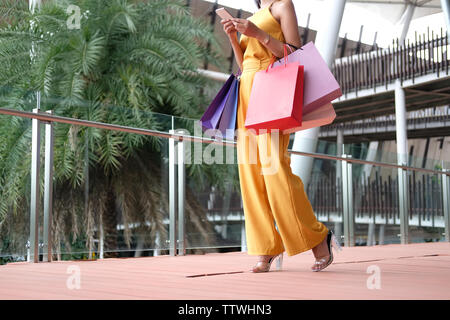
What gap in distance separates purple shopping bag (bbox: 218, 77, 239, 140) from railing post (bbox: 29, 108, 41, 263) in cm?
162

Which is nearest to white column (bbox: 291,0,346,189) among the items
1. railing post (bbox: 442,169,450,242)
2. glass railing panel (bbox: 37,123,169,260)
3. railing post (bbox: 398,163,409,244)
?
railing post (bbox: 398,163,409,244)

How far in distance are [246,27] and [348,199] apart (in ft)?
15.4

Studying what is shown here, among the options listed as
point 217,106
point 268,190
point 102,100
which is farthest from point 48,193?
point 102,100

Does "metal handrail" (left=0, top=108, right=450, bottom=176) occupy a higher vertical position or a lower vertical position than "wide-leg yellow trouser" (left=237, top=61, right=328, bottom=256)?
higher

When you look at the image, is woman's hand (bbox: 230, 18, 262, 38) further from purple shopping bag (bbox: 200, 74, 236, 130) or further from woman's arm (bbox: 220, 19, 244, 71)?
purple shopping bag (bbox: 200, 74, 236, 130)

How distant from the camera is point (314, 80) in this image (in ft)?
8.64

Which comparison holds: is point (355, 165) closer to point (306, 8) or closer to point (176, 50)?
point (176, 50)

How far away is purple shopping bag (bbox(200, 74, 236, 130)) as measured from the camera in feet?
9.32

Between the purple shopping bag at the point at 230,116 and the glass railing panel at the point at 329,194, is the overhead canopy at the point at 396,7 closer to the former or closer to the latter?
the glass railing panel at the point at 329,194

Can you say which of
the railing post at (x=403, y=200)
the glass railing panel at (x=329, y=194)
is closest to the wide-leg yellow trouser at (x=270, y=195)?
the glass railing panel at (x=329, y=194)

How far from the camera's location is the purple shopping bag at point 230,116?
9.26 ft

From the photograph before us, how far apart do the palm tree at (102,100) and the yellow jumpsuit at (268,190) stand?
170 cm
